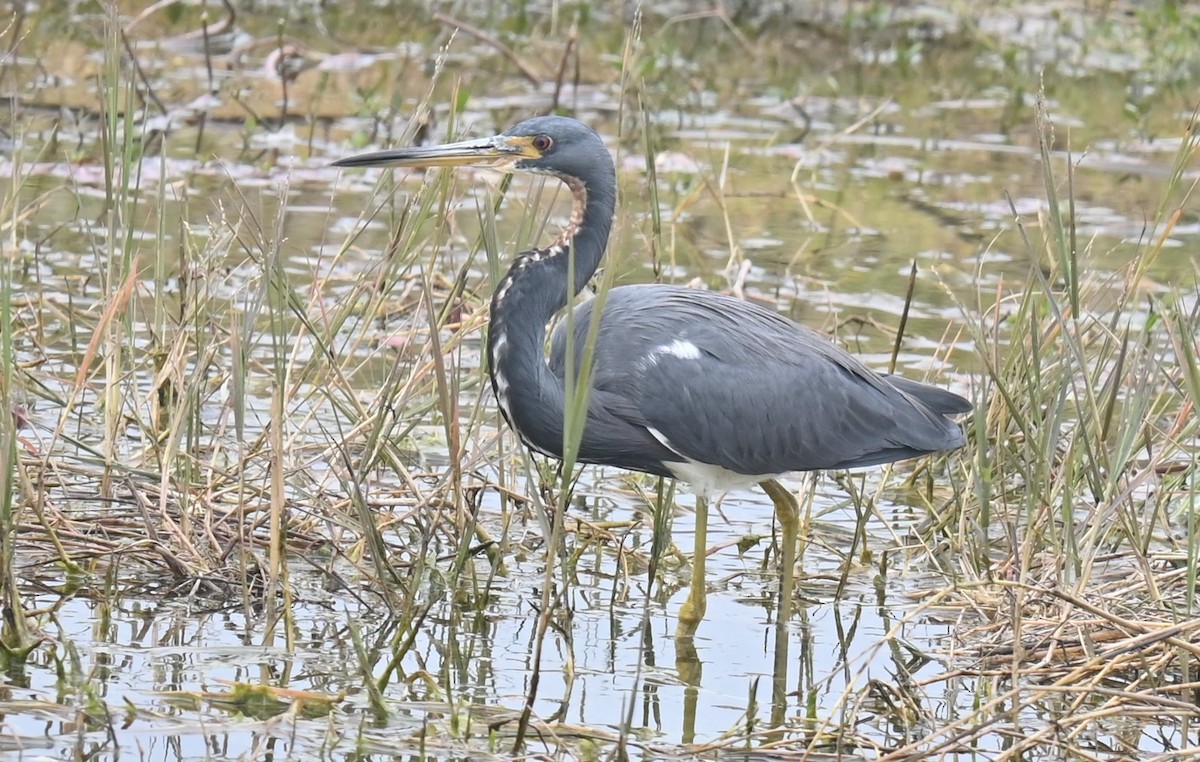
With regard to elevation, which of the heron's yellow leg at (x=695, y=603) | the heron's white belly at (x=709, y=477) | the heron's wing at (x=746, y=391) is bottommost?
the heron's yellow leg at (x=695, y=603)

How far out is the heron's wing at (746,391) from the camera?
4.99m

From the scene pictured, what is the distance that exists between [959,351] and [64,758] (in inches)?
189

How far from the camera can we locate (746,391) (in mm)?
5102

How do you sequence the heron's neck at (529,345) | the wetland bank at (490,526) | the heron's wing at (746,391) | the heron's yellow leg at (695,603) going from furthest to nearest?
the heron's wing at (746,391) < the heron's yellow leg at (695,603) < the heron's neck at (529,345) < the wetland bank at (490,526)

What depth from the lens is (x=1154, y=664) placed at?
408 cm

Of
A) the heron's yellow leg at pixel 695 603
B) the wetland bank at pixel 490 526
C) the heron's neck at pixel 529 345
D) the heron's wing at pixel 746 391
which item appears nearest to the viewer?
the wetland bank at pixel 490 526

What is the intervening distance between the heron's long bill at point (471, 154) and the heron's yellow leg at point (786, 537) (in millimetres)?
1165

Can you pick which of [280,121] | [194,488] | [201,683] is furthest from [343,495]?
[280,121]

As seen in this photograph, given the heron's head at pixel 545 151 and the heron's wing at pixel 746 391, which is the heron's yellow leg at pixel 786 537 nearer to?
the heron's wing at pixel 746 391

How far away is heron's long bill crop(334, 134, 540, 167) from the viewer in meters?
4.76

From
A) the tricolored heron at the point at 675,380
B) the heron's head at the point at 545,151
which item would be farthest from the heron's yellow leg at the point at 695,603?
the heron's head at the point at 545,151

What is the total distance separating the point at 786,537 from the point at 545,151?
4.15 ft

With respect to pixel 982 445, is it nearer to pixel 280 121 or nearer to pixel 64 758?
pixel 64 758

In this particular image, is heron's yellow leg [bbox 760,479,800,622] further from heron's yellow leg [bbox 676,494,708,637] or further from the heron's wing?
heron's yellow leg [bbox 676,494,708,637]
